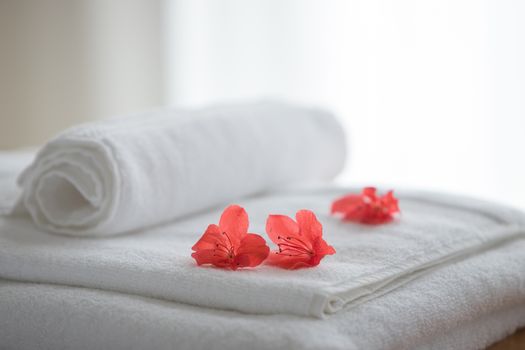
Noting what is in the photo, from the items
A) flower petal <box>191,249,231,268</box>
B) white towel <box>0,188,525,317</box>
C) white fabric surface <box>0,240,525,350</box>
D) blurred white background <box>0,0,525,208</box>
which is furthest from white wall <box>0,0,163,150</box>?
flower petal <box>191,249,231,268</box>

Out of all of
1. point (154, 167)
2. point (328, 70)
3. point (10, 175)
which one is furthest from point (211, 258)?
point (328, 70)

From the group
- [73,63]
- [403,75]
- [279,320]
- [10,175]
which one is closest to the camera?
[279,320]

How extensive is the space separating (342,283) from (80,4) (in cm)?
246

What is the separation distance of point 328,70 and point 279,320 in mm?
1918

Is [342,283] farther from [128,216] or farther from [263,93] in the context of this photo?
[263,93]

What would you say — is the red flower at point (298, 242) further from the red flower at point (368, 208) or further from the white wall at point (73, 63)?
the white wall at point (73, 63)

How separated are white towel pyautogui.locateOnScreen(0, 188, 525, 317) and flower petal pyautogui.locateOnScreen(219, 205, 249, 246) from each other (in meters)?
0.05

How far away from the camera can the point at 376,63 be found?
8.41 feet

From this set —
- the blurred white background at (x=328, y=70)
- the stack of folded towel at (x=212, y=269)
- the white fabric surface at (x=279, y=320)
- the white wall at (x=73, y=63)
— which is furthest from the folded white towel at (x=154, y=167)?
the white wall at (x=73, y=63)

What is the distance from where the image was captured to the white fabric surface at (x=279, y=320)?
83 centimetres

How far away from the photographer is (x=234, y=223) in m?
1.00

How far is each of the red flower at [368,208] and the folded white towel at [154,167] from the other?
0.65 ft

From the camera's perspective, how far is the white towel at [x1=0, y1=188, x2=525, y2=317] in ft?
2.91

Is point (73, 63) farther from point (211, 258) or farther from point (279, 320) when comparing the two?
point (279, 320)
